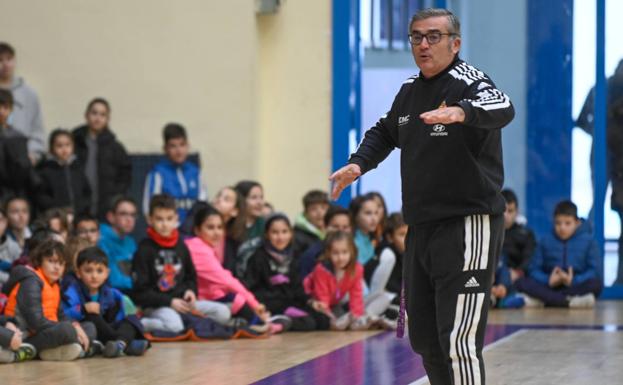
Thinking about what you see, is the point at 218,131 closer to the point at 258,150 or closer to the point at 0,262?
the point at 258,150

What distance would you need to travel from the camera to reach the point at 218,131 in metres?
14.3

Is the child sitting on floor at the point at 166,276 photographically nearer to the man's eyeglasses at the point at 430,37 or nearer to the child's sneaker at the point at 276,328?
the child's sneaker at the point at 276,328

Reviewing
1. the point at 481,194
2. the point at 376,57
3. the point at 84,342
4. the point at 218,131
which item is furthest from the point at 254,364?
the point at 376,57

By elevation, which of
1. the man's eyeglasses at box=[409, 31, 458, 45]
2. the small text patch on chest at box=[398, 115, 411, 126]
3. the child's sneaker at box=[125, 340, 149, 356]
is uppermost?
the man's eyeglasses at box=[409, 31, 458, 45]

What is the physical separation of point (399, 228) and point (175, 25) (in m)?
3.41

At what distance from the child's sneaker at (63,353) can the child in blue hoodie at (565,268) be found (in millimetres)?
5607

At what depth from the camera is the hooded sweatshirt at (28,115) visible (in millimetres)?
13272

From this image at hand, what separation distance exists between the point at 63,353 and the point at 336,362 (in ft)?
6.15

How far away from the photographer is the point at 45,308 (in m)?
9.60

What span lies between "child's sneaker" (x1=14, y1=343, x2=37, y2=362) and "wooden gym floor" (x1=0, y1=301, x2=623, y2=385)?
A: 8 cm

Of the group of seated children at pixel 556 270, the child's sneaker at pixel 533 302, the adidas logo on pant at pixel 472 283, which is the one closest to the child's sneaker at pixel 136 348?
the adidas logo on pant at pixel 472 283

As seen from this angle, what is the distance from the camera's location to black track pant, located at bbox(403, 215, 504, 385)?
6.25 metres

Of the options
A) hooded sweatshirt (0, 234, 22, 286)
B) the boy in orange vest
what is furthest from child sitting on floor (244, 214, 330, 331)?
the boy in orange vest

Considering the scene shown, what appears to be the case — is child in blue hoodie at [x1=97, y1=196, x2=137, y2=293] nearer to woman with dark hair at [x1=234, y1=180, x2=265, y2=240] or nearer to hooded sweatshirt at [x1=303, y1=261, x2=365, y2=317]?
woman with dark hair at [x1=234, y1=180, x2=265, y2=240]
